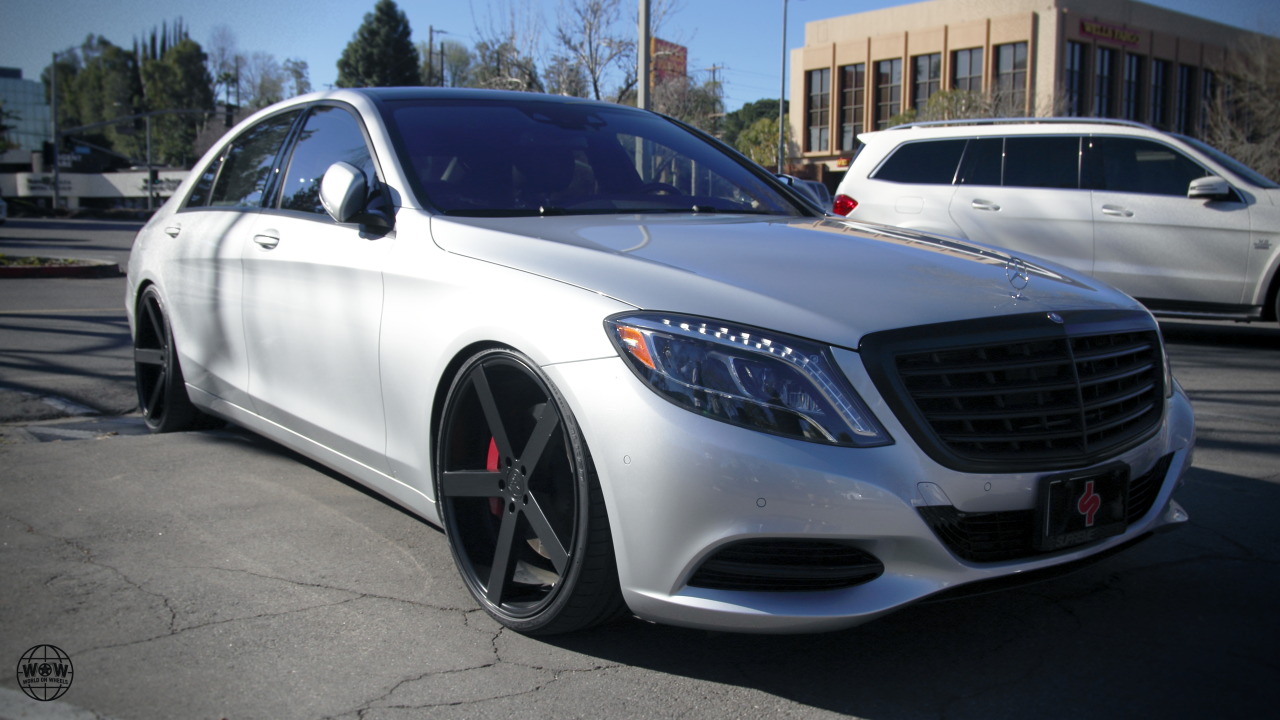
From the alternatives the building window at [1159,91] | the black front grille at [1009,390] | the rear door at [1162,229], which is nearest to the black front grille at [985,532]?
the black front grille at [1009,390]

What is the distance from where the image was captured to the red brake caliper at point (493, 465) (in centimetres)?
296

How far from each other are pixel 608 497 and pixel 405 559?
131 centimetres

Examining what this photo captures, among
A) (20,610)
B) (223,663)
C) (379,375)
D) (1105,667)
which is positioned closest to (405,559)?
(379,375)

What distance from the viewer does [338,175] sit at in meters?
3.38

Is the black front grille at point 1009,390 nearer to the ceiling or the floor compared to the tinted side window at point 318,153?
nearer to the floor

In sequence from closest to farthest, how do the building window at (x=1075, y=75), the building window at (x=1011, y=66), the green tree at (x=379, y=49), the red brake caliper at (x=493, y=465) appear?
the red brake caliper at (x=493, y=465) < the building window at (x=1011, y=66) < the building window at (x=1075, y=75) < the green tree at (x=379, y=49)

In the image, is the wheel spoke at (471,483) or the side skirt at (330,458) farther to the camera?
the side skirt at (330,458)

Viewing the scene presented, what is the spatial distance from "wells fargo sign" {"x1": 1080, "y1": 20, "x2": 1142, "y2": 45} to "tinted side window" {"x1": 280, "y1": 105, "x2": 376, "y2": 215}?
52.6m

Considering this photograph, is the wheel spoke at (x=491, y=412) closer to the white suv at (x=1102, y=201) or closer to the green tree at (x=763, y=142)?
the white suv at (x=1102, y=201)

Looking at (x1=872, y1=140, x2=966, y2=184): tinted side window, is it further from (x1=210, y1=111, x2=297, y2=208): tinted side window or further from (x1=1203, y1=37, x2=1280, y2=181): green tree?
(x1=1203, y1=37, x2=1280, y2=181): green tree

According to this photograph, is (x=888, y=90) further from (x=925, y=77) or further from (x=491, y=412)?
(x=491, y=412)

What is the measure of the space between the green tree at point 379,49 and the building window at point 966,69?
4036cm

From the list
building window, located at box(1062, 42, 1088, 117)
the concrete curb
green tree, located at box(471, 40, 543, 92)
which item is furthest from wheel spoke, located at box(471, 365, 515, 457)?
building window, located at box(1062, 42, 1088, 117)

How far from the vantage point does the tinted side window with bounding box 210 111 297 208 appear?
177 inches
